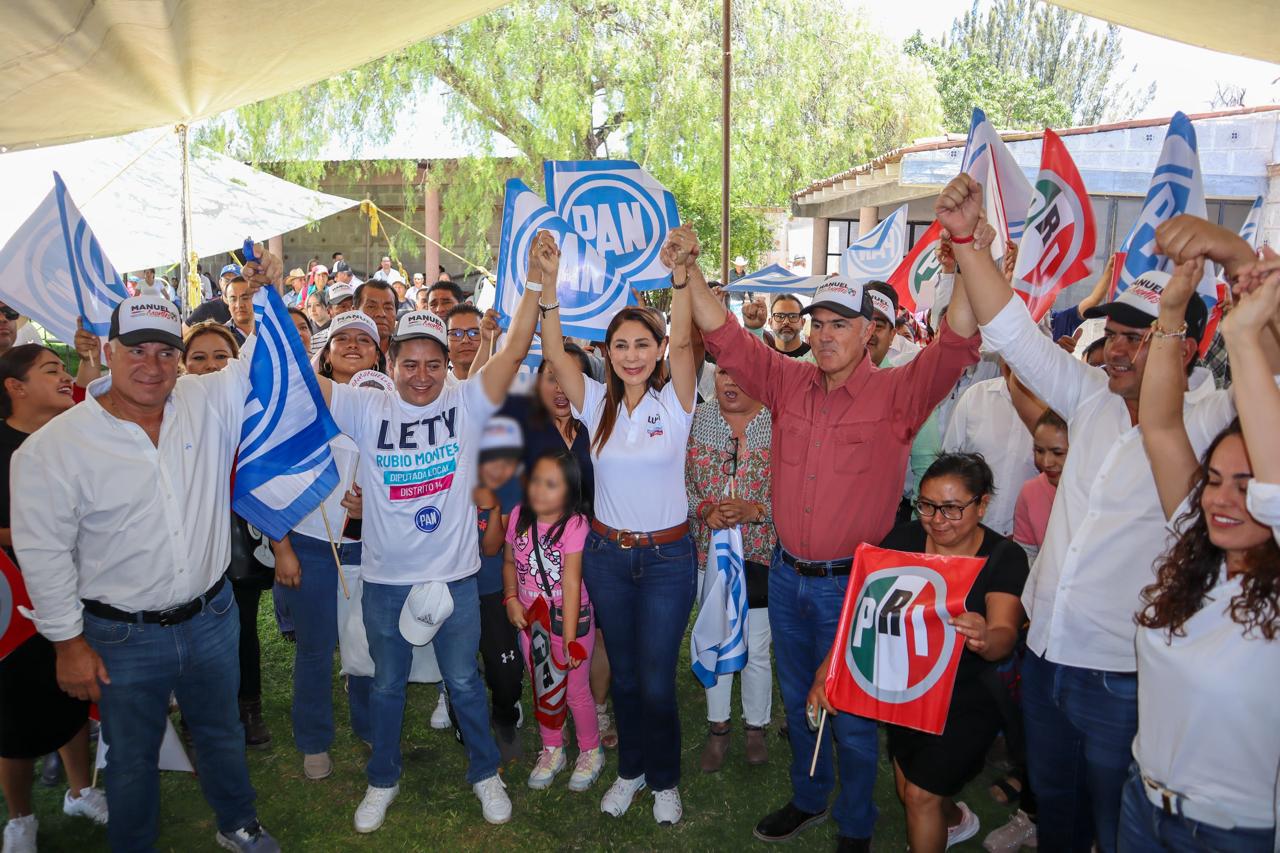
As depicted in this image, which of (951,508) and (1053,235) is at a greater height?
(1053,235)

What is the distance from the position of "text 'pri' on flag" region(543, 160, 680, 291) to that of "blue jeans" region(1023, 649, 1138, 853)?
294 centimetres

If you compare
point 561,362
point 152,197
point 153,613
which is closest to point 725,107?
point 561,362

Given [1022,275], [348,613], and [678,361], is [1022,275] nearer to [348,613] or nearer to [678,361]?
[678,361]

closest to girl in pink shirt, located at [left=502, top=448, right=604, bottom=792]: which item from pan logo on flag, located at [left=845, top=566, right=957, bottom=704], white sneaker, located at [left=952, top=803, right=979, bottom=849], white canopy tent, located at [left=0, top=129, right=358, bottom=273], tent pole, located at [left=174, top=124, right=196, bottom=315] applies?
pan logo on flag, located at [left=845, top=566, right=957, bottom=704]

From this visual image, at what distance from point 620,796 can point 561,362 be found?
1.93 meters

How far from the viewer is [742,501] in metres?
3.96

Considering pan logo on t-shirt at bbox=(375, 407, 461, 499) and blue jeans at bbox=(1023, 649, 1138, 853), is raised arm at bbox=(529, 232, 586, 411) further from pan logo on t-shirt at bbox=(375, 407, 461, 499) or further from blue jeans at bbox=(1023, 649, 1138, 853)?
blue jeans at bbox=(1023, 649, 1138, 853)

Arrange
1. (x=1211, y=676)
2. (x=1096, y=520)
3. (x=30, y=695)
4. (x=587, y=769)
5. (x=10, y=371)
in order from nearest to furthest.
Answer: (x=1211, y=676)
(x=1096, y=520)
(x=30, y=695)
(x=10, y=371)
(x=587, y=769)

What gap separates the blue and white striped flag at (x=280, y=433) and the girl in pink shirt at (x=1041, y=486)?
286 cm

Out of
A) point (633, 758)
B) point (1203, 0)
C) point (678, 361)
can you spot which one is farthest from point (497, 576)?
point (1203, 0)

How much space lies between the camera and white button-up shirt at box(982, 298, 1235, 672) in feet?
8.63

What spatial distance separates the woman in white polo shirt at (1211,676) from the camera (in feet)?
6.64

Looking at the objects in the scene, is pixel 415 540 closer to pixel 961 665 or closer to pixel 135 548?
pixel 135 548

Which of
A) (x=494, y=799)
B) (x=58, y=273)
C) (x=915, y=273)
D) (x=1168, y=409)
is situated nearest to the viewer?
(x=1168, y=409)
